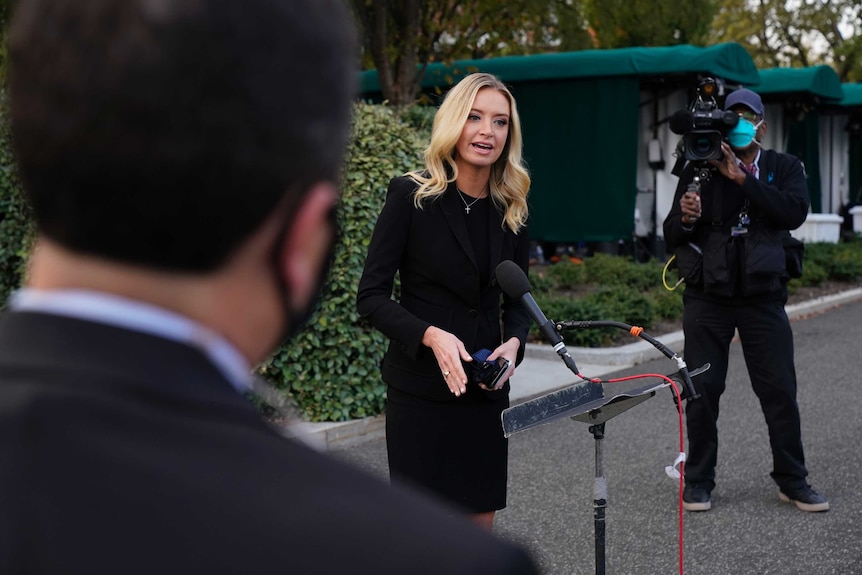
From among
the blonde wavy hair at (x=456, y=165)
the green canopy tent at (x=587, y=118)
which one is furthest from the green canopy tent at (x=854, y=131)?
the blonde wavy hair at (x=456, y=165)

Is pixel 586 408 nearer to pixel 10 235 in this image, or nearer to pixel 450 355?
pixel 450 355

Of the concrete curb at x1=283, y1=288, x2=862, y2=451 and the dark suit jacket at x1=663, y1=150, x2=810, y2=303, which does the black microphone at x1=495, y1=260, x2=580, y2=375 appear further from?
the dark suit jacket at x1=663, y1=150, x2=810, y2=303

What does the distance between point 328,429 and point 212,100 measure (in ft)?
20.6

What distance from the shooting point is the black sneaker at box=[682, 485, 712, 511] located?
17.9 feet

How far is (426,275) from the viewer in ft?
11.6

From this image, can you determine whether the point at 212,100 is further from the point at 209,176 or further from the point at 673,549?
the point at 673,549

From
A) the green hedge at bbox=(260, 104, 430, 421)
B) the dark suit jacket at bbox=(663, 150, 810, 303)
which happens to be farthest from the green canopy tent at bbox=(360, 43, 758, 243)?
the dark suit jacket at bbox=(663, 150, 810, 303)

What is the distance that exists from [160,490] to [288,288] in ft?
0.66

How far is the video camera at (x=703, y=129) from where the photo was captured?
510 centimetres

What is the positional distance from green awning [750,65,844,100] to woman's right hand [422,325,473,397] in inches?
Answer: 633

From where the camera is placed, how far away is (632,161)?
15.7 metres

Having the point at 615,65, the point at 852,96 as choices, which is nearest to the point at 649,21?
the point at 615,65

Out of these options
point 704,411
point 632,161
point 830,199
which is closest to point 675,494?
point 704,411

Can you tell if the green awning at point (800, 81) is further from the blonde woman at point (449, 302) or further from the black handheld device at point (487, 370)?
the black handheld device at point (487, 370)
